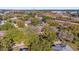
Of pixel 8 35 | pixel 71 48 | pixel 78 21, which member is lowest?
pixel 71 48

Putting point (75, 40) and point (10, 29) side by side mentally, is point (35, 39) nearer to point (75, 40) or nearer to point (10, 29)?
point (10, 29)
